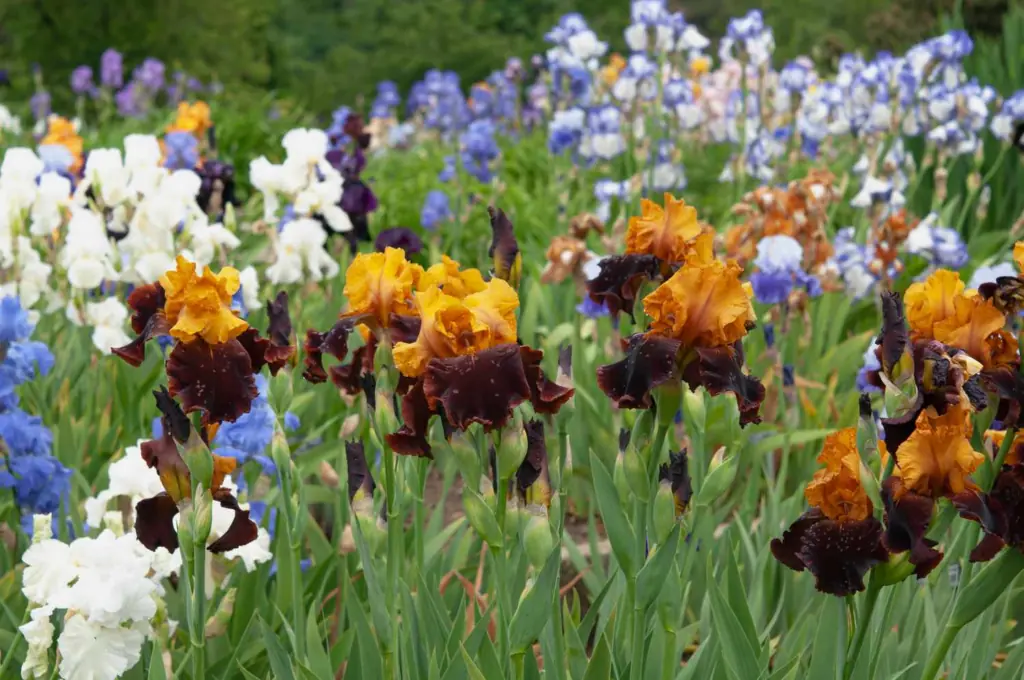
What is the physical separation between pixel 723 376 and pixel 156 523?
0.84m

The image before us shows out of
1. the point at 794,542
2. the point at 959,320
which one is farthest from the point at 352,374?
the point at 959,320

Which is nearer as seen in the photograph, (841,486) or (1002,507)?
(1002,507)

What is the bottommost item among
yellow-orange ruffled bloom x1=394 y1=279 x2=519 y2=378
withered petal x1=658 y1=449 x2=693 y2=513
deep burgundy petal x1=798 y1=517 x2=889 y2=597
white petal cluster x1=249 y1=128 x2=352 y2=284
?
deep burgundy petal x1=798 y1=517 x2=889 y2=597

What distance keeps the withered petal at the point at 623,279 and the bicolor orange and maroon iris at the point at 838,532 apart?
1.54 feet

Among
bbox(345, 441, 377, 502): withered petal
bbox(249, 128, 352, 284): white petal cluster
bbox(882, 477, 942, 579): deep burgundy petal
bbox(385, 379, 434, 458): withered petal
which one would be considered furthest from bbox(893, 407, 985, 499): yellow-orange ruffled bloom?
bbox(249, 128, 352, 284): white petal cluster

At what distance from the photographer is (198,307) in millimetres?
1448

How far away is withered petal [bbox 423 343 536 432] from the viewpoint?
1276 mm

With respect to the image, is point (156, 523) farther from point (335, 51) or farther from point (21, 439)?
point (335, 51)

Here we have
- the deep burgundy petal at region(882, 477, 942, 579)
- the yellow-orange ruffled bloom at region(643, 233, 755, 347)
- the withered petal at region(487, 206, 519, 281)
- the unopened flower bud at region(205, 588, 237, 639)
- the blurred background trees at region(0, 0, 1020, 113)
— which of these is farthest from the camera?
the blurred background trees at region(0, 0, 1020, 113)

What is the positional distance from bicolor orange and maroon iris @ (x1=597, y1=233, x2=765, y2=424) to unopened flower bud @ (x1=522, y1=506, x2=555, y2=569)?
0.18 metres

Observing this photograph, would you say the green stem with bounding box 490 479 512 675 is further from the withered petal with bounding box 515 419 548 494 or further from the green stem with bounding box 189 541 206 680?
the green stem with bounding box 189 541 206 680

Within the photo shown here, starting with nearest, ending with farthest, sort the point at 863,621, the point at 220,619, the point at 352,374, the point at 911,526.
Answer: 1. the point at 911,526
2. the point at 863,621
3. the point at 352,374
4. the point at 220,619

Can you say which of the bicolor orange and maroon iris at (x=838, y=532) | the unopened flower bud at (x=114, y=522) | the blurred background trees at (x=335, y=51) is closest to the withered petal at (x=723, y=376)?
the bicolor orange and maroon iris at (x=838, y=532)

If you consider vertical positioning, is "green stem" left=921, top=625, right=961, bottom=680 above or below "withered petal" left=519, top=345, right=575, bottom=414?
below
